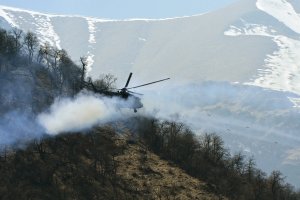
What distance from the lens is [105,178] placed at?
443 feet

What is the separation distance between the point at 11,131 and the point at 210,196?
53.4 metres

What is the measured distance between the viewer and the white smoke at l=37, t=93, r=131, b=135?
4865 inches

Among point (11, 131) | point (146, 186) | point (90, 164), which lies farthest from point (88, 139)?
point (11, 131)

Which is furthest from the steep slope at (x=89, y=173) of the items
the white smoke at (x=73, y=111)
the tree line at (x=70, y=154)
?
the white smoke at (x=73, y=111)

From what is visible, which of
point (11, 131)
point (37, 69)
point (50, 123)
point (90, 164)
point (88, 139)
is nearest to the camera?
point (11, 131)

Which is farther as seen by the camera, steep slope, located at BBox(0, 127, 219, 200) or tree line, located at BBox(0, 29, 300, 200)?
tree line, located at BBox(0, 29, 300, 200)

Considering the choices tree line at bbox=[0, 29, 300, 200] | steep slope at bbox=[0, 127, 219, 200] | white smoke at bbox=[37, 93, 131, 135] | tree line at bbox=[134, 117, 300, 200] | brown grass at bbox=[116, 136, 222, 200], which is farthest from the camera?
tree line at bbox=[134, 117, 300, 200]

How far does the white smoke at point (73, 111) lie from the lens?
124 m

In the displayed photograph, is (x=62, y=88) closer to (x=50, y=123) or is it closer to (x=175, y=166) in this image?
(x=50, y=123)

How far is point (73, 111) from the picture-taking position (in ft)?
408

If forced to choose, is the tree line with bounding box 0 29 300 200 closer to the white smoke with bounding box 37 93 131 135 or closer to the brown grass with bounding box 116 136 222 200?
the brown grass with bounding box 116 136 222 200

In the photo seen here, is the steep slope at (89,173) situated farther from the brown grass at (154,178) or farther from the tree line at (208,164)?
the tree line at (208,164)

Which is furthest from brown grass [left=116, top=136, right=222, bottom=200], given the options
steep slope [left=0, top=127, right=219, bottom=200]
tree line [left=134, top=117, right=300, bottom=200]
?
tree line [left=134, top=117, right=300, bottom=200]

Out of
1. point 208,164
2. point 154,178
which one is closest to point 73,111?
point 154,178
